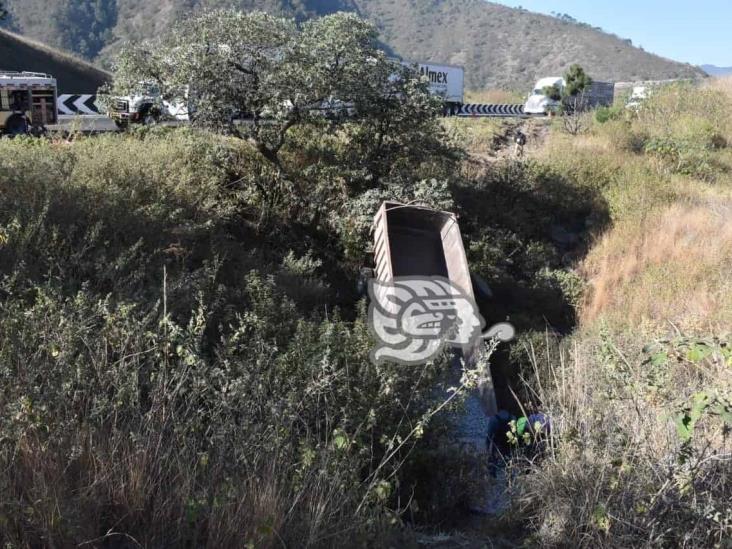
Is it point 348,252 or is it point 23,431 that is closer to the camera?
point 23,431

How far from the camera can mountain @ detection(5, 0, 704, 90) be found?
6444cm

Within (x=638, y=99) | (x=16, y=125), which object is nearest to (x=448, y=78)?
(x=638, y=99)

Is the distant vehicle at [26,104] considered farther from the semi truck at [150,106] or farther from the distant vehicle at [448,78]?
the distant vehicle at [448,78]

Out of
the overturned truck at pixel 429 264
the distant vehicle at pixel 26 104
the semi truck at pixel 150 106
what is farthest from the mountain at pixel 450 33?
the overturned truck at pixel 429 264

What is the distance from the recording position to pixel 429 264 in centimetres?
940

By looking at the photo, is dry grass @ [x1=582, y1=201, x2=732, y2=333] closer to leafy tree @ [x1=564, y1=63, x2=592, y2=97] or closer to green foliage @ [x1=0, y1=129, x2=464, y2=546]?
green foliage @ [x1=0, y1=129, x2=464, y2=546]

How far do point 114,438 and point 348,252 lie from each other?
6.98m

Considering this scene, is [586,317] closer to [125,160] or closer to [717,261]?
[717,261]

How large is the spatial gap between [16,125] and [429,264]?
29.3ft

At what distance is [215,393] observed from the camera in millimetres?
2912

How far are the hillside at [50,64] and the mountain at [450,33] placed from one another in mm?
21580

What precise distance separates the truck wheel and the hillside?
17.8m

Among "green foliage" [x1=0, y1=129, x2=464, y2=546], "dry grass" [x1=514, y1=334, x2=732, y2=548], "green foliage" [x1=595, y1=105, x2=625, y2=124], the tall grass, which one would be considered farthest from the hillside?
"dry grass" [x1=514, y1=334, x2=732, y2=548]

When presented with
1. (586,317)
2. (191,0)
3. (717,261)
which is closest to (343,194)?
(586,317)
